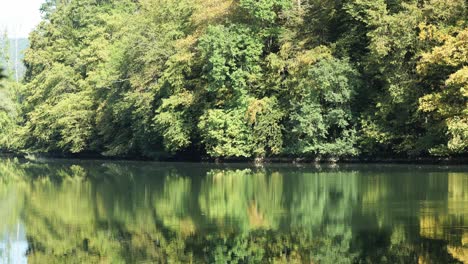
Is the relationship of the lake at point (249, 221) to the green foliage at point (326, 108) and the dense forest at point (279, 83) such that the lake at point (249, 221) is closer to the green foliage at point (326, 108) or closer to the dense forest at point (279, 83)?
the dense forest at point (279, 83)

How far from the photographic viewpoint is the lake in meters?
13.5

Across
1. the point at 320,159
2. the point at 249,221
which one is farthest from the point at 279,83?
the point at 249,221

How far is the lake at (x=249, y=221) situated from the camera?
44.2 ft

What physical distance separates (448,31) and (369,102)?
7.45 metres

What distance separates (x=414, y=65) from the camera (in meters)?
37.8

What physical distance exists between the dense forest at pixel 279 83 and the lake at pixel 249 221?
7332 millimetres

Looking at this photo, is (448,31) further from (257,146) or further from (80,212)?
(80,212)

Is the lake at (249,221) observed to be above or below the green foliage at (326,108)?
below

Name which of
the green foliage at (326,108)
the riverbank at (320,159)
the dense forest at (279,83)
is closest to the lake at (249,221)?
the riverbank at (320,159)

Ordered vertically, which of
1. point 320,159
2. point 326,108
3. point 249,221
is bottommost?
point 249,221

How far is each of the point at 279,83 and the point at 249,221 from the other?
26.8m

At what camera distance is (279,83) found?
43.8 metres

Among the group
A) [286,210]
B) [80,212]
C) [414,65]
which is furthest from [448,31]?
[80,212]

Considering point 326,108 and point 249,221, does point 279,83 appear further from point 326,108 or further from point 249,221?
point 249,221
